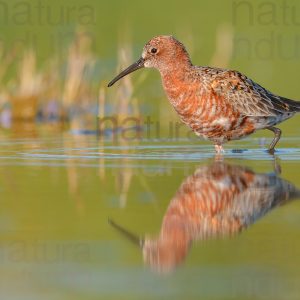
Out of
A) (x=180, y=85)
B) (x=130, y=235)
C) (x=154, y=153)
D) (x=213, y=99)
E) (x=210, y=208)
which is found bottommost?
(x=130, y=235)

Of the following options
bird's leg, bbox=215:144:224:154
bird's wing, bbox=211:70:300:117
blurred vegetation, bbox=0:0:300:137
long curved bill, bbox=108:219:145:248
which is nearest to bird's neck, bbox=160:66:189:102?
bird's wing, bbox=211:70:300:117

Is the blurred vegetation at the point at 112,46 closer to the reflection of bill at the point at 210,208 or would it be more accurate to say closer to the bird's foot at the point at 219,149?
the bird's foot at the point at 219,149

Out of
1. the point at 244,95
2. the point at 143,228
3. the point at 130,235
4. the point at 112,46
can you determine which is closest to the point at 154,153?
the point at 244,95

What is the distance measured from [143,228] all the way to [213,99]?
4552 mm

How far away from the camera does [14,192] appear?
8.41 meters

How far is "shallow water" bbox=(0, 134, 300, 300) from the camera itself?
543cm

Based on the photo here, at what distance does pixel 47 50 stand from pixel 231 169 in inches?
446

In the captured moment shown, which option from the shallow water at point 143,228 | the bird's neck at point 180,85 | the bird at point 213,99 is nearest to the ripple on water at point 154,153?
the shallow water at point 143,228

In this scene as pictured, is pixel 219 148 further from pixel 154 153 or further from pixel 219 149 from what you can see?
pixel 154 153

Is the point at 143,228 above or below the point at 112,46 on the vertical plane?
below

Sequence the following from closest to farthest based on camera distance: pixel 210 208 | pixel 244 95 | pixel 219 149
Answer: pixel 210 208 < pixel 244 95 < pixel 219 149

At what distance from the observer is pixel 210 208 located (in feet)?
24.2

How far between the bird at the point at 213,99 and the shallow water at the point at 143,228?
516 millimetres

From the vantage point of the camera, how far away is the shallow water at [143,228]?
5.43 metres
